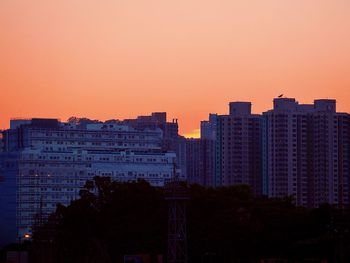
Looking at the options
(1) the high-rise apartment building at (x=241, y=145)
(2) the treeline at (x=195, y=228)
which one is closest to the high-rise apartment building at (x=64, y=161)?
(1) the high-rise apartment building at (x=241, y=145)

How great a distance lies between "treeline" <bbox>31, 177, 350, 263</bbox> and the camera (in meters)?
57.6

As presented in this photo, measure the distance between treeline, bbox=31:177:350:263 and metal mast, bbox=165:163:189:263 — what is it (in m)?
5.12

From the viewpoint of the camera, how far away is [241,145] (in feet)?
370

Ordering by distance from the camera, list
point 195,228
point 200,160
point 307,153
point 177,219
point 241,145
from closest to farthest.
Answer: point 177,219, point 195,228, point 307,153, point 241,145, point 200,160

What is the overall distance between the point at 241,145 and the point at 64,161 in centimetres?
1698

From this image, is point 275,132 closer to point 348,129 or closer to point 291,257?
point 348,129

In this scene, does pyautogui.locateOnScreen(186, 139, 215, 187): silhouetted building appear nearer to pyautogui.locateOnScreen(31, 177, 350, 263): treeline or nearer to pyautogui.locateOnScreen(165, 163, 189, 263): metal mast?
pyautogui.locateOnScreen(31, 177, 350, 263): treeline

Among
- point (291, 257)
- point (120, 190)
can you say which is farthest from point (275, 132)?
point (291, 257)

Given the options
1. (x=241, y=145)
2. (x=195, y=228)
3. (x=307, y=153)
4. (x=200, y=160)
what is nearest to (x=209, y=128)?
(x=200, y=160)

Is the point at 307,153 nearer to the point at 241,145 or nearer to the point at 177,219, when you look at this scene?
the point at 241,145

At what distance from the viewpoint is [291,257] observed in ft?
184

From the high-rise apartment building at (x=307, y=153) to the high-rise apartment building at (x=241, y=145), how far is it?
134 inches

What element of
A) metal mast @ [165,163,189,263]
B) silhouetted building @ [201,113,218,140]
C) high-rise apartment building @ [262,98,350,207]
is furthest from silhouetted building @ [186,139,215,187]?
metal mast @ [165,163,189,263]

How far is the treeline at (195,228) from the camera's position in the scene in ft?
189
